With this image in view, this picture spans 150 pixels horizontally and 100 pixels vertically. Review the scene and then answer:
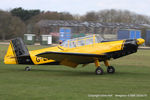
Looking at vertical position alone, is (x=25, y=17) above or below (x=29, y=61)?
above

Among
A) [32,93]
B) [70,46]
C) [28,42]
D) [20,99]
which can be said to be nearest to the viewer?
[20,99]

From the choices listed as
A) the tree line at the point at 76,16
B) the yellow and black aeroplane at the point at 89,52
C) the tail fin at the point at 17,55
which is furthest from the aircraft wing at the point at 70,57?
the tree line at the point at 76,16

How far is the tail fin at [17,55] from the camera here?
15.6m

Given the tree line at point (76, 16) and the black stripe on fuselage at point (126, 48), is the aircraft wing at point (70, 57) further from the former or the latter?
the tree line at point (76, 16)

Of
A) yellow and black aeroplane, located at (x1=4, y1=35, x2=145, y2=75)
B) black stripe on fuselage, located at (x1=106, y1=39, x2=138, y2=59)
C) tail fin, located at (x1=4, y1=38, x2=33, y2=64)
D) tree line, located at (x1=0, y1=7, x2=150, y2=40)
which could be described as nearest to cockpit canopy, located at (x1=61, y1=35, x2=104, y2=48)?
yellow and black aeroplane, located at (x1=4, y1=35, x2=145, y2=75)

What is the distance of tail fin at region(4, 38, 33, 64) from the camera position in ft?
51.2

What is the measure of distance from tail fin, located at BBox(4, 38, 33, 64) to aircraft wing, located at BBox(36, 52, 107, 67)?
228 cm

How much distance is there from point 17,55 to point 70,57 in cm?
369

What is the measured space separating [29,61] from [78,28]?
213ft

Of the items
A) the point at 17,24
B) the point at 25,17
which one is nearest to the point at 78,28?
the point at 17,24

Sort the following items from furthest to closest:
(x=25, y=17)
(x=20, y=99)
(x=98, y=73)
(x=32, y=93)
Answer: (x=25, y=17) → (x=98, y=73) → (x=32, y=93) → (x=20, y=99)

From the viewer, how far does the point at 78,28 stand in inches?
3155

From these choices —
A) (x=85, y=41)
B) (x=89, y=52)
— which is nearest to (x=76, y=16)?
(x=85, y=41)

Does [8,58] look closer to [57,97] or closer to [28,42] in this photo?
[57,97]
